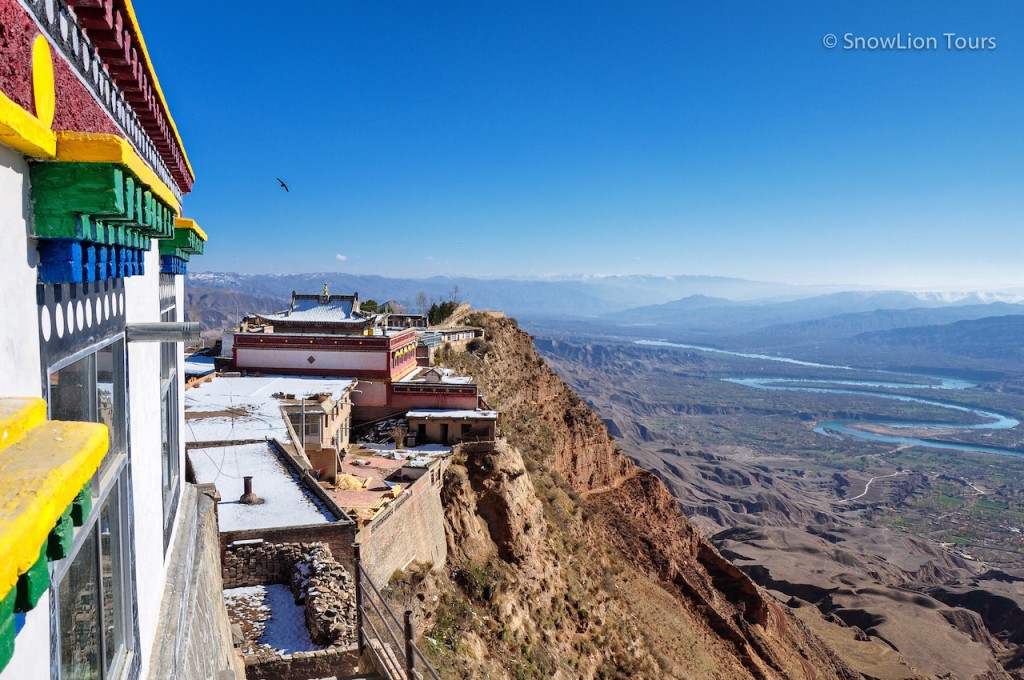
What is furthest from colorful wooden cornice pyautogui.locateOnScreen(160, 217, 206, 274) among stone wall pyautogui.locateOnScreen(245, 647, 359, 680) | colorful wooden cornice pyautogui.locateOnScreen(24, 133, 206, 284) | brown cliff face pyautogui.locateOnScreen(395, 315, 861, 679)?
brown cliff face pyautogui.locateOnScreen(395, 315, 861, 679)

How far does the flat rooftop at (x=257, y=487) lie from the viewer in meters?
12.2

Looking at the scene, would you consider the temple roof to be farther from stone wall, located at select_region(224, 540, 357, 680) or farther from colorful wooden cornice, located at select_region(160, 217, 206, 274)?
colorful wooden cornice, located at select_region(160, 217, 206, 274)

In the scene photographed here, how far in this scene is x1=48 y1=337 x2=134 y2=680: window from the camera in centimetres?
283

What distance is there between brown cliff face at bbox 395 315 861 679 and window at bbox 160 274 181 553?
28.8ft

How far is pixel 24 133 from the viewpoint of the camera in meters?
1.97

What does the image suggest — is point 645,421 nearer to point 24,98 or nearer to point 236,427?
point 236,427

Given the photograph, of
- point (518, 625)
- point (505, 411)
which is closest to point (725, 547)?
point (505, 411)

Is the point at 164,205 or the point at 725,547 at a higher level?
the point at 164,205

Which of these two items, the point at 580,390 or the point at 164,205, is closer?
the point at 164,205

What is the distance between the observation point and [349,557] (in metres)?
12.3

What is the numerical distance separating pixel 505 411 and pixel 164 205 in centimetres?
3098

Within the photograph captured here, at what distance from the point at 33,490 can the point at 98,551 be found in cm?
221

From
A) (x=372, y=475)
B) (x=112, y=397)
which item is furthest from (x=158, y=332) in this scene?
(x=372, y=475)

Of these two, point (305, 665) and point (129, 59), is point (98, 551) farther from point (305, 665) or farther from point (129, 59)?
point (305, 665)
